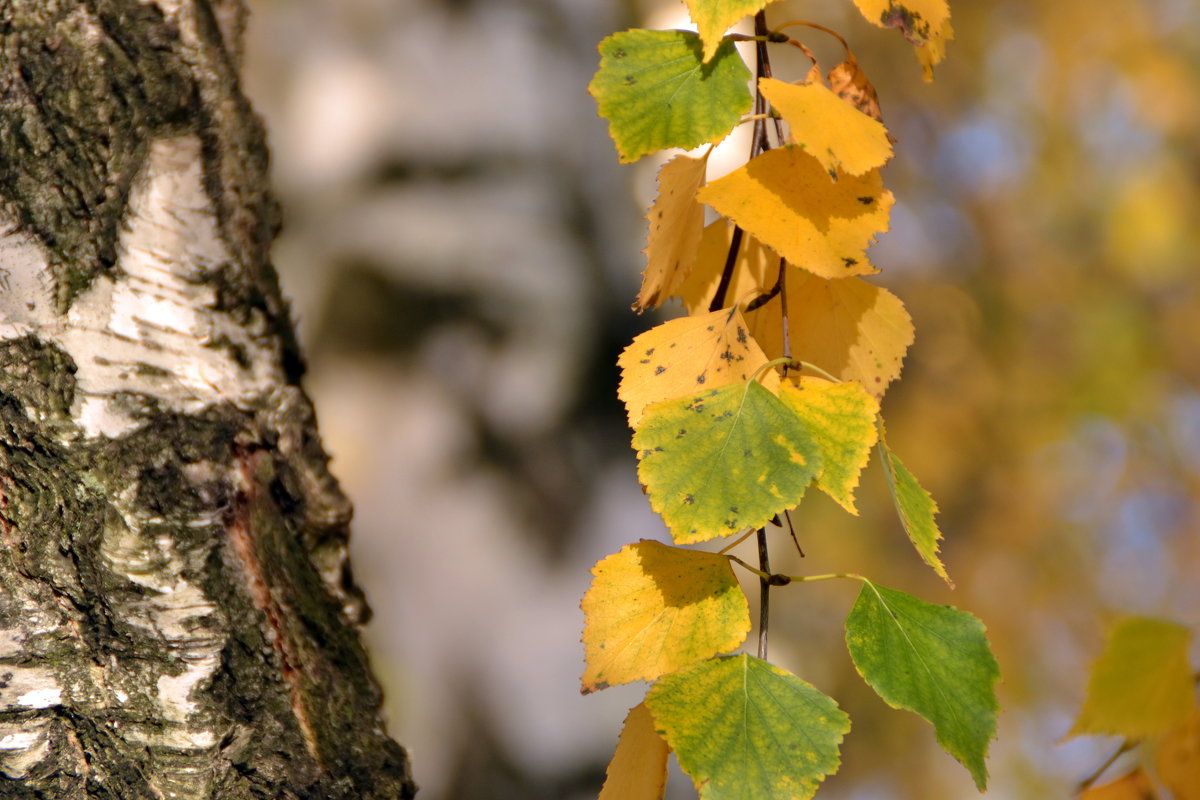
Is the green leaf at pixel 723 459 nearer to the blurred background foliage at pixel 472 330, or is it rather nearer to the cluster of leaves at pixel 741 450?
the cluster of leaves at pixel 741 450

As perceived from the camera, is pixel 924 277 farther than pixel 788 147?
Yes

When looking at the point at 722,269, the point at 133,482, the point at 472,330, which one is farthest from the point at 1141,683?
the point at 472,330

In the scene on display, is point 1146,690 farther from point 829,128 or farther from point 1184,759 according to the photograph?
point 829,128

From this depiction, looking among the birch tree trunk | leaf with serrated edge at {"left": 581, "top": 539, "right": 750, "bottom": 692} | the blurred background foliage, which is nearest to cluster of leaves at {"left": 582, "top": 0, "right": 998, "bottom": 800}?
leaf with serrated edge at {"left": 581, "top": 539, "right": 750, "bottom": 692}

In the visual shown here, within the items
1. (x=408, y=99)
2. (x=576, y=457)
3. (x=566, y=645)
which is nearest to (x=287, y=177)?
(x=408, y=99)

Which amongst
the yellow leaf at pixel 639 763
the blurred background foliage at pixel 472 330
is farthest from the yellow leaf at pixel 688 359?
the blurred background foliage at pixel 472 330

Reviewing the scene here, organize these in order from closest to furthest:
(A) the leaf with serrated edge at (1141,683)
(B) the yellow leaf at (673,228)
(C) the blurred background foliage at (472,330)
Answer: (A) the leaf with serrated edge at (1141,683) < (B) the yellow leaf at (673,228) < (C) the blurred background foliage at (472,330)

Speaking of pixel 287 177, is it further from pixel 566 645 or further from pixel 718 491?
pixel 718 491
